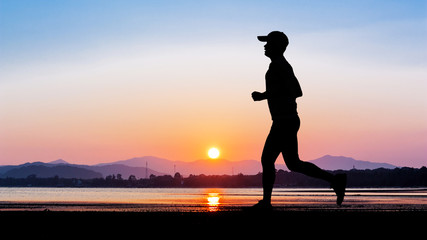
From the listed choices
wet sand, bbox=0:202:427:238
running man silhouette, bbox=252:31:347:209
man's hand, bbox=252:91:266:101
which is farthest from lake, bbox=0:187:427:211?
wet sand, bbox=0:202:427:238

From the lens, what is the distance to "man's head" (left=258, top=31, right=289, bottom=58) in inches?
329

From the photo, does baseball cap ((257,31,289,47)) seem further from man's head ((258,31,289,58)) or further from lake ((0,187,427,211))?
lake ((0,187,427,211))

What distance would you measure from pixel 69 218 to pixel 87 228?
4.23 feet

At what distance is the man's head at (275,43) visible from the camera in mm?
8345

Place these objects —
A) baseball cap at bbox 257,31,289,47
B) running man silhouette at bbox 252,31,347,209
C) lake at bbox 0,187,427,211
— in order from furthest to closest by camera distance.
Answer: lake at bbox 0,187,427,211
baseball cap at bbox 257,31,289,47
running man silhouette at bbox 252,31,347,209

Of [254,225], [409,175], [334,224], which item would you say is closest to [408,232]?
[334,224]

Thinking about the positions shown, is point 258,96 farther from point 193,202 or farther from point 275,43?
point 193,202

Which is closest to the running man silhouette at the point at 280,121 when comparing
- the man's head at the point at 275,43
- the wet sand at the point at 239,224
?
the man's head at the point at 275,43

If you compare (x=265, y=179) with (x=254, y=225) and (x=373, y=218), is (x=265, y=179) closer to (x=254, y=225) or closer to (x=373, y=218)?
(x=373, y=218)

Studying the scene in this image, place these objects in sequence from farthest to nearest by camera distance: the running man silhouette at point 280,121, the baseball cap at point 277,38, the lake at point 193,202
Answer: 1. the lake at point 193,202
2. the baseball cap at point 277,38
3. the running man silhouette at point 280,121

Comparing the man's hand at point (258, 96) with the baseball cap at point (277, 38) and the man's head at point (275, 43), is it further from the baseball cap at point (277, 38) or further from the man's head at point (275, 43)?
the baseball cap at point (277, 38)

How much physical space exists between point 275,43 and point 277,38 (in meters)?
0.07

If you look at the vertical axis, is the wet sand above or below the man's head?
below

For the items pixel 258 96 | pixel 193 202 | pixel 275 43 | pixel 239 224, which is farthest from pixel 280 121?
pixel 193 202
